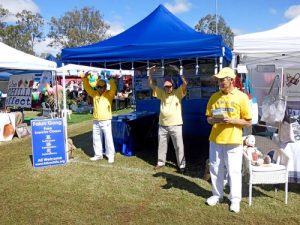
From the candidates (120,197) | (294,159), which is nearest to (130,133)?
(120,197)

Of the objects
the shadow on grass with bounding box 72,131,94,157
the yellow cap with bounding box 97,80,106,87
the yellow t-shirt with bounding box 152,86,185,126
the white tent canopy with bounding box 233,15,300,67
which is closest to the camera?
the white tent canopy with bounding box 233,15,300,67

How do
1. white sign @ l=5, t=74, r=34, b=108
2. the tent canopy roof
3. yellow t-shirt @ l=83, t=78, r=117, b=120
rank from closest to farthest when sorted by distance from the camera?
1. the tent canopy roof
2. yellow t-shirt @ l=83, t=78, r=117, b=120
3. white sign @ l=5, t=74, r=34, b=108

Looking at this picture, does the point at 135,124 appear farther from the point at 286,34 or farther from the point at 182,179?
the point at 286,34

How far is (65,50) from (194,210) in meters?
4.08

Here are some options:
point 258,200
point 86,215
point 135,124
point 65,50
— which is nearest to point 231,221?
point 258,200

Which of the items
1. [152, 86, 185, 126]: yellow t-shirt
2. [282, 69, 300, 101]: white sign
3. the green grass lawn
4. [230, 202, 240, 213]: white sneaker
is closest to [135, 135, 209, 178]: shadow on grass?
the green grass lawn

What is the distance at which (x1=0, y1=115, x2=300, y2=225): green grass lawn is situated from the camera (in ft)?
13.8

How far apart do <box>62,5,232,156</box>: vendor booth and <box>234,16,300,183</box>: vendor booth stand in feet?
1.28

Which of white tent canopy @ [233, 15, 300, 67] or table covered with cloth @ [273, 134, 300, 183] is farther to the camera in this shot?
table covered with cloth @ [273, 134, 300, 183]

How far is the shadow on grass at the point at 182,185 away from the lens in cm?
505

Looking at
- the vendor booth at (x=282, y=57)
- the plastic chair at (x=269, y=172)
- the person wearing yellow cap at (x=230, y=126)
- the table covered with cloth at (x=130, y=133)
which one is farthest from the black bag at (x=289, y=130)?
the table covered with cloth at (x=130, y=133)

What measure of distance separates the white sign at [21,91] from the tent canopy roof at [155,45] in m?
5.18

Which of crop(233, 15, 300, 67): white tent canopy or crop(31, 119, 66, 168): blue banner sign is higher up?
crop(233, 15, 300, 67): white tent canopy

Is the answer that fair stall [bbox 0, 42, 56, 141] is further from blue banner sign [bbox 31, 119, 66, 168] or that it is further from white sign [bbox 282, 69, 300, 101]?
white sign [bbox 282, 69, 300, 101]
